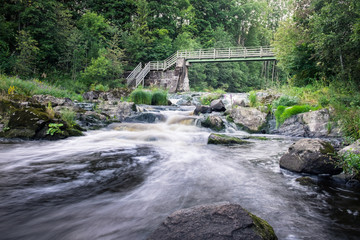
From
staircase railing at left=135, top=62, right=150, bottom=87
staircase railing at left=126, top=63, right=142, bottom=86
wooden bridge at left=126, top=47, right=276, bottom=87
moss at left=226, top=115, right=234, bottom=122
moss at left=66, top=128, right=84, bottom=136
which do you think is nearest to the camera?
moss at left=66, top=128, right=84, bottom=136

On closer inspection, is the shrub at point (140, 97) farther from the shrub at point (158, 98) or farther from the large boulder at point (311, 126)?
the large boulder at point (311, 126)

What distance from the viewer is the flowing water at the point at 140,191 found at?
7.37 feet

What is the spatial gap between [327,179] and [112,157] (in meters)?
4.39

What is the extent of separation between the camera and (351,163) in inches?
133

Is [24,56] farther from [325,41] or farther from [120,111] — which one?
[325,41]

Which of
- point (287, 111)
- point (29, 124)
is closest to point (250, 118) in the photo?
point (287, 111)

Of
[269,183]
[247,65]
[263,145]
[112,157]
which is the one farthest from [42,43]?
[247,65]

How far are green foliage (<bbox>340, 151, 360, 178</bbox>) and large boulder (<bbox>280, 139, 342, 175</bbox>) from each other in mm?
166

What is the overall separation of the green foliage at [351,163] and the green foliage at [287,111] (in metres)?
5.33

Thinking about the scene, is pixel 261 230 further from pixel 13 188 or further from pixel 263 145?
pixel 263 145

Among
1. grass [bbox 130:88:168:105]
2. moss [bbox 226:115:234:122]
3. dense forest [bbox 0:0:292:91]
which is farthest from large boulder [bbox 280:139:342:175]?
dense forest [bbox 0:0:292:91]

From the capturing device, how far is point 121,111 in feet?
35.1

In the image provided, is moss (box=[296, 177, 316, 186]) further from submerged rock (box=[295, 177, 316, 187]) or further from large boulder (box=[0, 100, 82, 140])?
large boulder (box=[0, 100, 82, 140])

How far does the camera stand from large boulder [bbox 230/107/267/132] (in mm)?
9109
